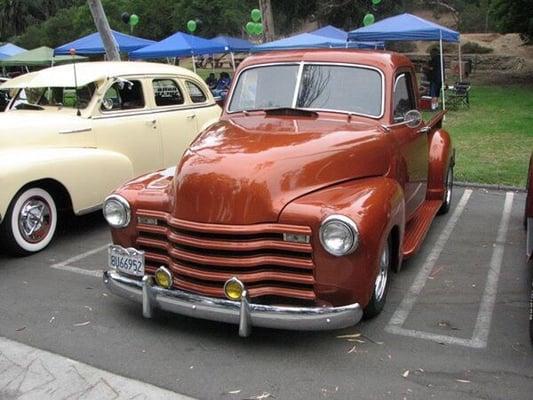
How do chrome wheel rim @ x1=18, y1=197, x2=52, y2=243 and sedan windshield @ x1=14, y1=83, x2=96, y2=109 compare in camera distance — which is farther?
sedan windshield @ x1=14, y1=83, x2=96, y2=109

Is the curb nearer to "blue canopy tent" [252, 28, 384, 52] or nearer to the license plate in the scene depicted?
the license plate

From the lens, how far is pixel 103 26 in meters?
12.9

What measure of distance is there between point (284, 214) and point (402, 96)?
234 cm

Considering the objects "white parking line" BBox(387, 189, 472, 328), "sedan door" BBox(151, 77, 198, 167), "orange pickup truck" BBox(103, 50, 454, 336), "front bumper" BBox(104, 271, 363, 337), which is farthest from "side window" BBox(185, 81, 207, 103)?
"front bumper" BBox(104, 271, 363, 337)

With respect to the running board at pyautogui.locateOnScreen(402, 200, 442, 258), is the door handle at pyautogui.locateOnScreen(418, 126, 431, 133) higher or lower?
higher

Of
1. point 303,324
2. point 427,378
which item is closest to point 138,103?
point 303,324

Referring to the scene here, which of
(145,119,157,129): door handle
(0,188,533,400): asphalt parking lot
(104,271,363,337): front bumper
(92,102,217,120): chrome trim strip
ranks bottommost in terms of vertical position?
(0,188,533,400): asphalt parking lot

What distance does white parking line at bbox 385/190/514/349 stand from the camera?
13.2 ft

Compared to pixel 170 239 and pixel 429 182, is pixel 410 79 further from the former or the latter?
pixel 170 239

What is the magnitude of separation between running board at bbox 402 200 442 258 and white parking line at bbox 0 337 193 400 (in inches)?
95.6

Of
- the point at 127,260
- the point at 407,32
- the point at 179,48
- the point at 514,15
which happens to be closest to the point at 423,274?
the point at 127,260

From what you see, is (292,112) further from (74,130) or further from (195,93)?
(195,93)

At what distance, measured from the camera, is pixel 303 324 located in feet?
11.6

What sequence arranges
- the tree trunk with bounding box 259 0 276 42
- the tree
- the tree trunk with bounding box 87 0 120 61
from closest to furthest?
the tree trunk with bounding box 87 0 120 61 → the tree → the tree trunk with bounding box 259 0 276 42
